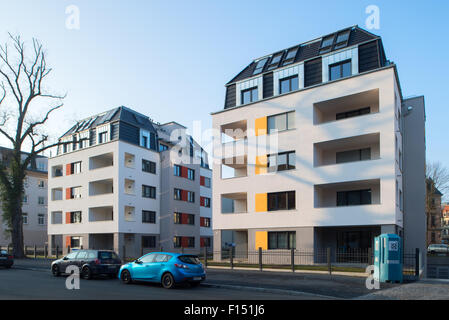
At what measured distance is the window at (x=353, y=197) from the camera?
25109 millimetres

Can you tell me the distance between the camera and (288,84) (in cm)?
2744

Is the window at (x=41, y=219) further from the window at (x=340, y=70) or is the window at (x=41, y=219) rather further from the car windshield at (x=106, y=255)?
the window at (x=340, y=70)

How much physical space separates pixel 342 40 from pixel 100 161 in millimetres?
27260

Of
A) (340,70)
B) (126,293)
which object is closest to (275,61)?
(340,70)

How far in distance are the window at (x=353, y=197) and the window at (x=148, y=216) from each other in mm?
21150

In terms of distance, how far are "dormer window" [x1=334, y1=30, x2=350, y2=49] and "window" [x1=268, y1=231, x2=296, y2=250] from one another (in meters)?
13.0

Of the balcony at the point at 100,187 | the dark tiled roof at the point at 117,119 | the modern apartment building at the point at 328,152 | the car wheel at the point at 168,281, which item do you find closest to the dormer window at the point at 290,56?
the modern apartment building at the point at 328,152

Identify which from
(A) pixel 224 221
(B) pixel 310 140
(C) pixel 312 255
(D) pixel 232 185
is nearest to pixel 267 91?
(B) pixel 310 140

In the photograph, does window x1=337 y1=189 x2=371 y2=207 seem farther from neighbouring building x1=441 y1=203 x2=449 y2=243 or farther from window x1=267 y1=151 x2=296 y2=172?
neighbouring building x1=441 y1=203 x2=449 y2=243

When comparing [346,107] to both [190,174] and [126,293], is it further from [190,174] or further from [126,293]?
[190,174]

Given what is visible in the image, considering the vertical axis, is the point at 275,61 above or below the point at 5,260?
above

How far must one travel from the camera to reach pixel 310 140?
2538 cm
